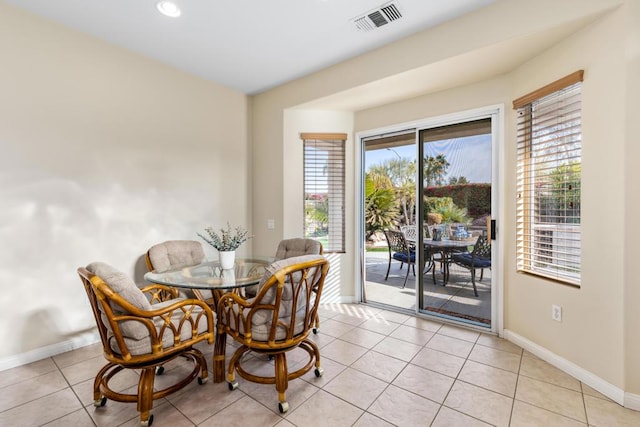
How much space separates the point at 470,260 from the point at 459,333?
0.77 metres

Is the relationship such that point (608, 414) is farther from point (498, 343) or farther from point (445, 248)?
point (445, 248)

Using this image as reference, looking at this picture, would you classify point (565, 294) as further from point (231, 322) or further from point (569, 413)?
point (231, 322)

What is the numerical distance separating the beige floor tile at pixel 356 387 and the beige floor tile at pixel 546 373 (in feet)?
3.89

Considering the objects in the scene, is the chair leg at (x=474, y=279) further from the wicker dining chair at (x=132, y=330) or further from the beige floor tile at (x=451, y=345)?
the wicker dining chair at (x=132, y=330)

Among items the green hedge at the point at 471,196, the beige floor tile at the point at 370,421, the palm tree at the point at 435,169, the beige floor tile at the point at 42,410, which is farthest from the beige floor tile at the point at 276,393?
the palm tree at the point at 435,169

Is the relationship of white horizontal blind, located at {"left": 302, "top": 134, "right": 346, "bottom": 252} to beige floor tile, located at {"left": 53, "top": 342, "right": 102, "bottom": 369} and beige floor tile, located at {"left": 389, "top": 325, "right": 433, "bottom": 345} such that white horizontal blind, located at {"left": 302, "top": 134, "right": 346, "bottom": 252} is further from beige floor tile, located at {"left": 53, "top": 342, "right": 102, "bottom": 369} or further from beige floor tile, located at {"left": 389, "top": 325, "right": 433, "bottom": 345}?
beige floor tile, located at {"left": 53, "top": 342, "right": 102, "bottom": 369}

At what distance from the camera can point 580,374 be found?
217 cm

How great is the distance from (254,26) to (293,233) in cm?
234

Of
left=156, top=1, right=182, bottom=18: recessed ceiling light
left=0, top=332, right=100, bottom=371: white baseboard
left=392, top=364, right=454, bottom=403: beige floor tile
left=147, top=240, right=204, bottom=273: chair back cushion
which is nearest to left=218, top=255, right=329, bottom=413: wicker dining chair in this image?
left=392, top=364, right=454, bottom=403: beige floor tile

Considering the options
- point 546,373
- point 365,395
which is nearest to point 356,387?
point 365,395

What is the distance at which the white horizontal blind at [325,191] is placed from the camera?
3.91 meters

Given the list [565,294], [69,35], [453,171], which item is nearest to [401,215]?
[453,171]

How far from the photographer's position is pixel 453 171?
3230 mm

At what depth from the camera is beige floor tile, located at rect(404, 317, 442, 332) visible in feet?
10.2
